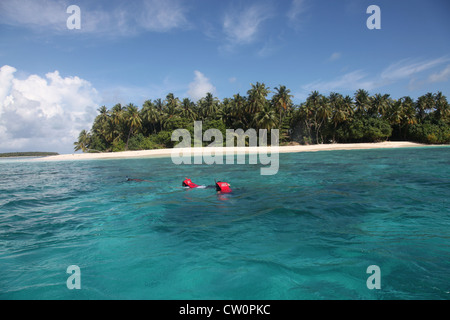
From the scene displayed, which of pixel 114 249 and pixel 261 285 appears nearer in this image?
pixel 261 285

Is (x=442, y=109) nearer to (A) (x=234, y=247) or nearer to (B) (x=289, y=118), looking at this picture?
(B) (x=289, y=118)

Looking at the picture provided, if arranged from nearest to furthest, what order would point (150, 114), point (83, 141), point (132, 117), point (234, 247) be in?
point (234, 247) < point (132, 117) < point (150, 114) < point (83, 141)

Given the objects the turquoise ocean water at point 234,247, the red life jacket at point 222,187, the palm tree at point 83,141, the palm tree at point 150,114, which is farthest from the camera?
the palm tree at point 83,141

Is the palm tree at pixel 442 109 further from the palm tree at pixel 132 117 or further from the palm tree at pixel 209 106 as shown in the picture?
the palm tree at pixel 132 117

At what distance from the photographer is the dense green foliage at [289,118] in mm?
57531

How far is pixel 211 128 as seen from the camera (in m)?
56.7

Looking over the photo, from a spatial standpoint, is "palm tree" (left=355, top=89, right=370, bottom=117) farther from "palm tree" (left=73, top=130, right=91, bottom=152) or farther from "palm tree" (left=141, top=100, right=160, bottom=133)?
"palm tree" (left=73, top=130, right=91, bottom=152)

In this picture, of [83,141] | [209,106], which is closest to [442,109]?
[209,106]

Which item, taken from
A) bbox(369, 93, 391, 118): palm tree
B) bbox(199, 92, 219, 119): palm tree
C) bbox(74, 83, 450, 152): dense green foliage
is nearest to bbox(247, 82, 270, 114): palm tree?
bbox(74, 83, 450, 152): dense green foliage

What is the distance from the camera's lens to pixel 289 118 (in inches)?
2611

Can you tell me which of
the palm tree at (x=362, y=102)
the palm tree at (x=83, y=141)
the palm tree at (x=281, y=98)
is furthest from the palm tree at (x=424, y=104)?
the palm tree at (x=83, y=141)
